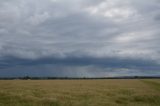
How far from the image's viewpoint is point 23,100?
28219 mm

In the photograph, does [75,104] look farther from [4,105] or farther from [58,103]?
[4,105]

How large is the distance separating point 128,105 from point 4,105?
Answer: 11.9m

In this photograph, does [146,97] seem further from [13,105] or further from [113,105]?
[13,105]

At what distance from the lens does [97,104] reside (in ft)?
82.8

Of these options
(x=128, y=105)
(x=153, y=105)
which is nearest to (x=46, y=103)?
(x=128, y=105)

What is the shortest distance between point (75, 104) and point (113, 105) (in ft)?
12.1

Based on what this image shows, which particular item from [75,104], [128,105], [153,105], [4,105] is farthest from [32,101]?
[153,105]

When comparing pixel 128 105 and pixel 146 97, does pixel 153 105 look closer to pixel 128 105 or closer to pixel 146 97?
pixel 128 105

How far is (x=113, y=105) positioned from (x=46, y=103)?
21.4 feet

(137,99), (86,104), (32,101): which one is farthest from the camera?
(137,99)

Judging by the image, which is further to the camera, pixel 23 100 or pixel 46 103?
pixel 23 100

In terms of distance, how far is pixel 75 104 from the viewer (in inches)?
973

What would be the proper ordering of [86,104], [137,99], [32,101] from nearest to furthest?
[86,104], [32,101], [137,99]

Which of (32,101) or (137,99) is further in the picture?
(137,99)
